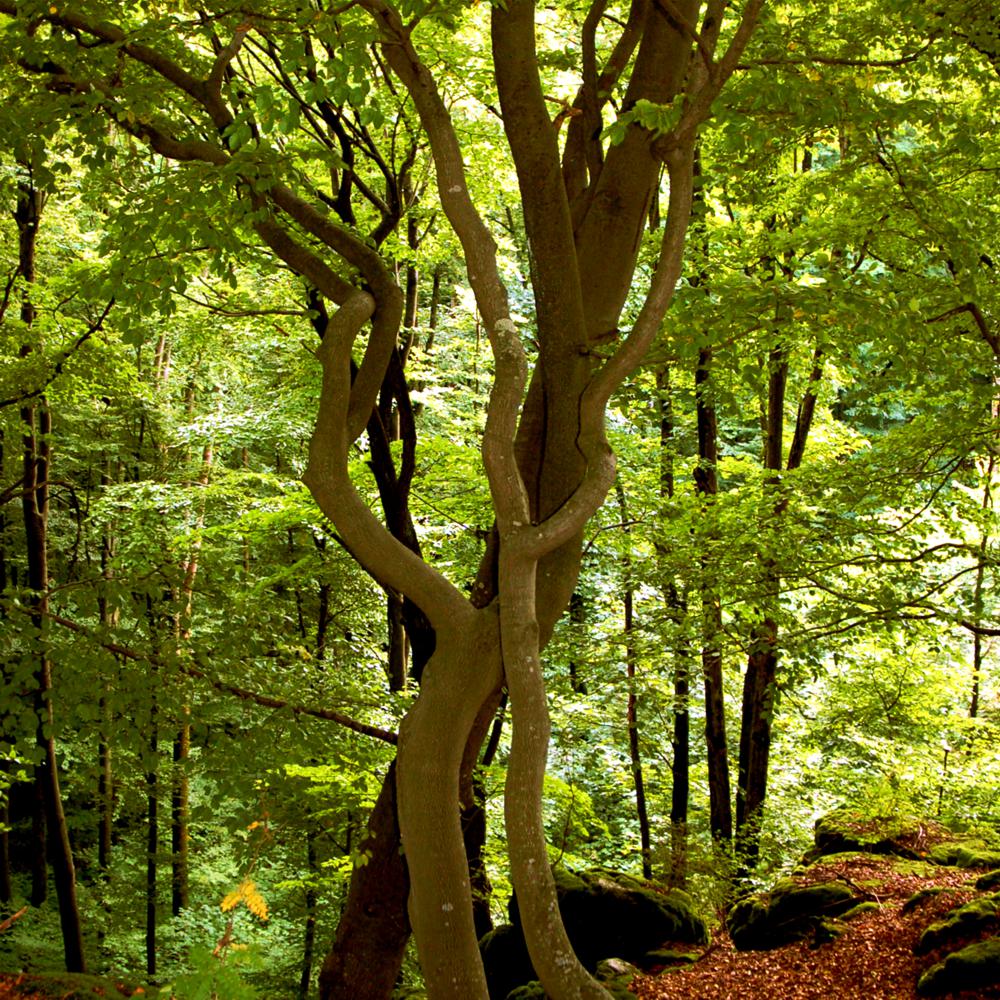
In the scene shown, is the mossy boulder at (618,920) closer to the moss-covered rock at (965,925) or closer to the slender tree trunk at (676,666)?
the slender tree trunk at (676,666)

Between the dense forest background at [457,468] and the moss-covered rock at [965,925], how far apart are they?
72.4 inches

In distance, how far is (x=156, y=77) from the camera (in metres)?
5.35

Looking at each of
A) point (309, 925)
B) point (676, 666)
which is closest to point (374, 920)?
point (676, 666)

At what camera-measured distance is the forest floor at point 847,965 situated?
587 centimetres

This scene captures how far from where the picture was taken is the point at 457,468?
9.59 metres

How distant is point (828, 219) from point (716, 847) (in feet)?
20.3

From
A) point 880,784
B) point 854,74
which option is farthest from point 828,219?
point 880,784

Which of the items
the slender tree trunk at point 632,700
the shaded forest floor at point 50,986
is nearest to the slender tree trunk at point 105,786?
the shaded forest floor at point 50,986

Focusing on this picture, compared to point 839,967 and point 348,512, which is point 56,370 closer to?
point 348,512

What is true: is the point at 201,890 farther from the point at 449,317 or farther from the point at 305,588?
the point at 449,317

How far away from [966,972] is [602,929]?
11.6 feet

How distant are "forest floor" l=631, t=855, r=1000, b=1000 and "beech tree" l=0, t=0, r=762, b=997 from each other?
309 cm

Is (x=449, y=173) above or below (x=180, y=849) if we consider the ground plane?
above

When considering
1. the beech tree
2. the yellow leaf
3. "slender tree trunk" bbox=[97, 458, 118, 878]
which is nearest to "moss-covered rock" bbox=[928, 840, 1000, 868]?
the beech tree
